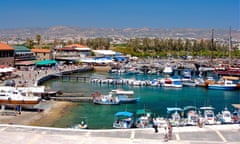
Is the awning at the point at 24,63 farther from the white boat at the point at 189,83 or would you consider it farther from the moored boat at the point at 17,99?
the moored boat at the point at 17,99

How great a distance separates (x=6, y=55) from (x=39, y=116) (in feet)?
158

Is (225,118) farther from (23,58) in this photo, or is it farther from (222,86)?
(23,58)

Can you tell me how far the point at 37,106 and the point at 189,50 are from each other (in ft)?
417

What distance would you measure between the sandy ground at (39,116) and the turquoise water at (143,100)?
3.33 feet

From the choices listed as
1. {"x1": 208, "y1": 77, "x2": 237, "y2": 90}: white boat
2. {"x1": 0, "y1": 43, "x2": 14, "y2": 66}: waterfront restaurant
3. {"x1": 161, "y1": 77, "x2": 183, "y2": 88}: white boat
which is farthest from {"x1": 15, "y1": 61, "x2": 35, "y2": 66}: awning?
{"x1": 208, "y1": 77, "x2": 237, "y2": 90}: white boat

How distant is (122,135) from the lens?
30234 mm

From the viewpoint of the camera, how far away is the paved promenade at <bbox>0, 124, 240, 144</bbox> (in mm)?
28594

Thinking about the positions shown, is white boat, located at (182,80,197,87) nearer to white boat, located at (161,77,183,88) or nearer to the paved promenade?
white boat, located at (161,77,183,88)

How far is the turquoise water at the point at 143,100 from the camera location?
4540 cm

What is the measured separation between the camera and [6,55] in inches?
3531

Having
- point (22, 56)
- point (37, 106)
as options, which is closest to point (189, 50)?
point (22, 56)

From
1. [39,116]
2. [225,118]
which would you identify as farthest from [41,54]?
[225,118]

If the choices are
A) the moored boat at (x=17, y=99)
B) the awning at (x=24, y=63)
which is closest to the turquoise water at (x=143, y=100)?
→ the moored boat at (x=17, y=99)

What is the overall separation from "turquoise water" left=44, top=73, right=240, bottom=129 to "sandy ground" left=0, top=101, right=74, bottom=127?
3.33 ft
